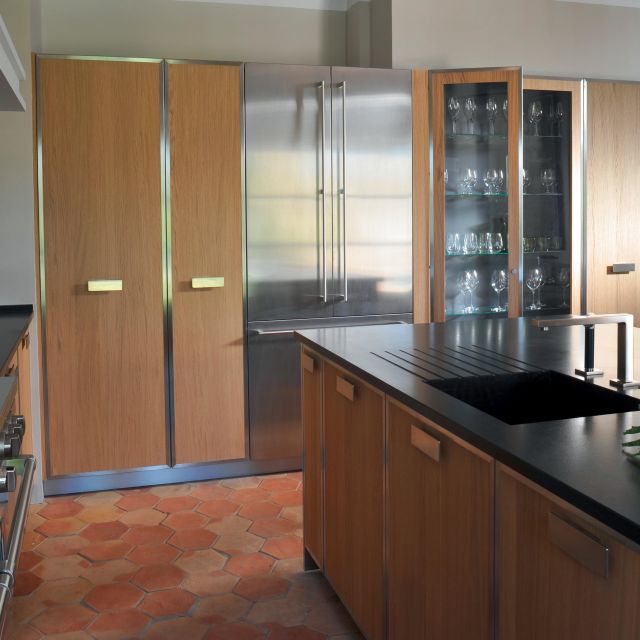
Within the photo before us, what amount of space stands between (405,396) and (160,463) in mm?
2500

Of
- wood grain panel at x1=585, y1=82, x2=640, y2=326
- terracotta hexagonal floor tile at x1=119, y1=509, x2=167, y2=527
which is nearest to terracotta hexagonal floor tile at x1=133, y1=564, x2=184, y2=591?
terracotta hexagonal floor tile at x1=119, y1=509, x2=167, y2=527

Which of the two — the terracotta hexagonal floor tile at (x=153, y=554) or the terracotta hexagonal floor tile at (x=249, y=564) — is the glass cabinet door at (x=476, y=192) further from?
the terracotta hexagonal floor tile at (x=153, y=554)

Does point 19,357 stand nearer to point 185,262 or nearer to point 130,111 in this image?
point 185,262

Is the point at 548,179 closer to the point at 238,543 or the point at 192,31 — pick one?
the point at 192,31

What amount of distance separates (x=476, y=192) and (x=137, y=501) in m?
2.47

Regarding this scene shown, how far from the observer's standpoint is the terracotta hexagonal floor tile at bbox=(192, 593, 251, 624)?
106 inches

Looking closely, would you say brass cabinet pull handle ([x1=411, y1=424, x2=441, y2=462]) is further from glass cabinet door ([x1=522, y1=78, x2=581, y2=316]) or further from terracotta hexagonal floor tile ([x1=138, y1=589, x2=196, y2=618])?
glass cabinet door ([x1=522, y1=78, x2=581, y2=316])

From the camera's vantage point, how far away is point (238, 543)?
331cm

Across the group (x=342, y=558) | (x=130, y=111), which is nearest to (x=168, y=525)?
(x=342, y=558)

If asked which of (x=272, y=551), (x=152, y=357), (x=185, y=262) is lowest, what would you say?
(x=272, y=551)

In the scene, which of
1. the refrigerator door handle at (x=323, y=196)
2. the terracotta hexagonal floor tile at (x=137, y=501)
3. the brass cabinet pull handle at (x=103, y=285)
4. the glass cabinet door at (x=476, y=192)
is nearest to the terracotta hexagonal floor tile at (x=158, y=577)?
the terracotta hexagonal floor tile at (x=137, y=501)

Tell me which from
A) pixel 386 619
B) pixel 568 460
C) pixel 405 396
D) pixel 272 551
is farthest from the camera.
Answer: pixel 272 551

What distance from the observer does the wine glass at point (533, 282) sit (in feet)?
14.8

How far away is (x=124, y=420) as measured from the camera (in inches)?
158
